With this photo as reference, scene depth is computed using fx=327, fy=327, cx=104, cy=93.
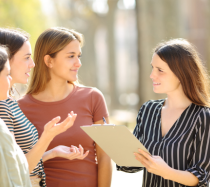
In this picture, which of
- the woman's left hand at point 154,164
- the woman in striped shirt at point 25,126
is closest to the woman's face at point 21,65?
the woman in striped shirt at point 25,126

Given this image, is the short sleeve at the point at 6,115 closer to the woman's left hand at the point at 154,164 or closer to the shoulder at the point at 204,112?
the woman's left hand at the point at 154,164

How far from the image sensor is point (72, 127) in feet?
9.20

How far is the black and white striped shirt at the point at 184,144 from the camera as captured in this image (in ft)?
7.57

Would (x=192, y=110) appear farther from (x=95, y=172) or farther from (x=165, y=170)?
(x=95, y=172)

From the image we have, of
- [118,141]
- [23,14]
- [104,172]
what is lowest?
[104,172]

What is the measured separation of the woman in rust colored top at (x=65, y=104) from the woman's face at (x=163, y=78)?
58cm

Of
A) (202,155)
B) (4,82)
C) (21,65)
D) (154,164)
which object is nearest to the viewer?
(4,82)

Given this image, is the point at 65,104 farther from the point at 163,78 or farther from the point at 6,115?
the point at 163,78

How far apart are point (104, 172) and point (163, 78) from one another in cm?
96

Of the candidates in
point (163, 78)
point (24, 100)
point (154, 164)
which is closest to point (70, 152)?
point (154, 164)

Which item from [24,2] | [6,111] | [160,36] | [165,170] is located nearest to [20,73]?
[6,111]

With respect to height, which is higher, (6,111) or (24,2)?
(24,2)

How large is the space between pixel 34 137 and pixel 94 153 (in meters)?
0.63

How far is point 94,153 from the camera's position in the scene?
114 inches
